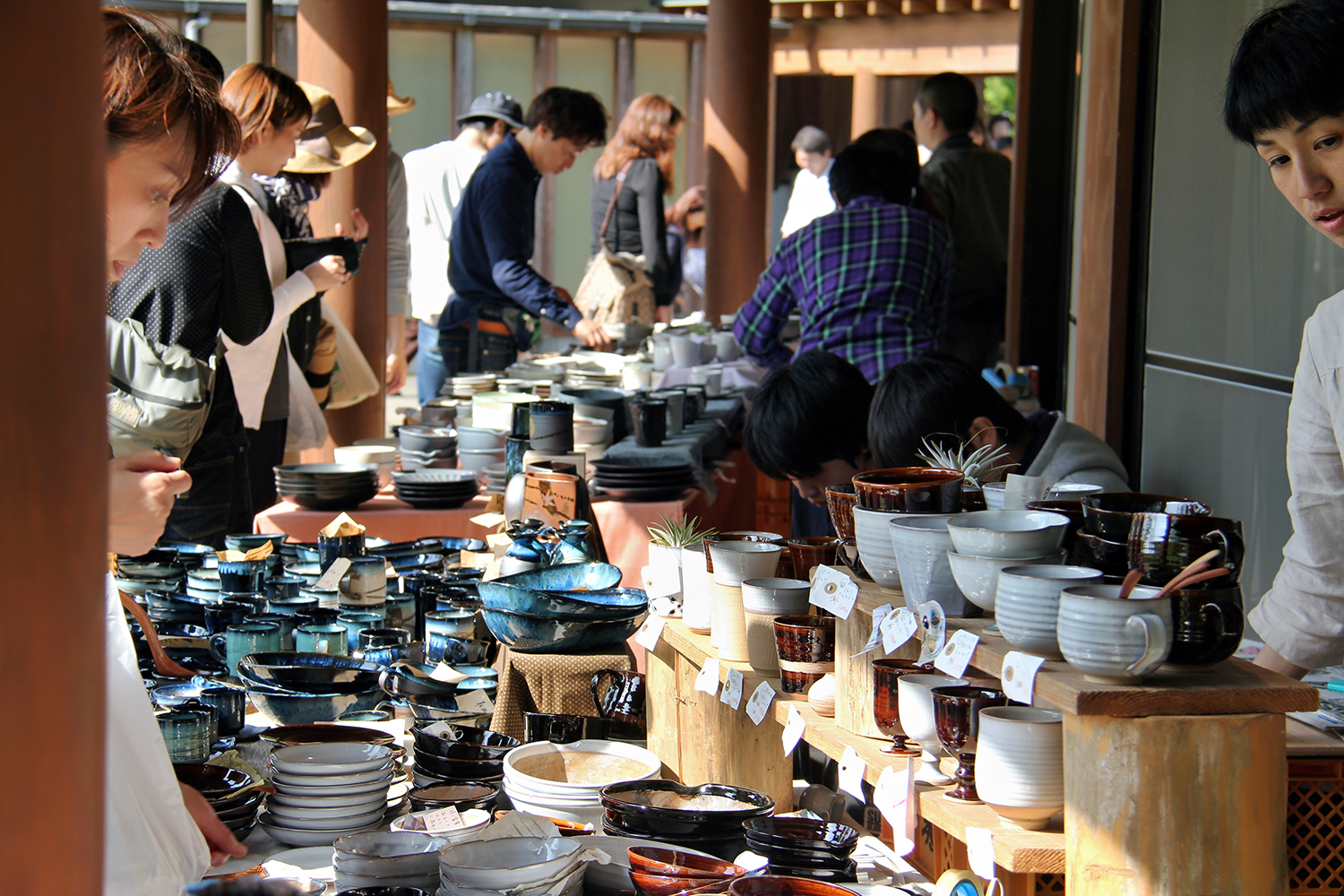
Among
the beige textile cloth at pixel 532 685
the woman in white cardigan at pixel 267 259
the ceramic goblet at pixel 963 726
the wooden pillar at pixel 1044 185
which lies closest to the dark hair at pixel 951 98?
the wooden pillar at pixel 1044 185

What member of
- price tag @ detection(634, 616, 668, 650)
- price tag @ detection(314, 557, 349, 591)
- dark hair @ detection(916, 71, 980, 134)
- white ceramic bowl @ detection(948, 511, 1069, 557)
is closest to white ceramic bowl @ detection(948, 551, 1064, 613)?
white ceramic bowl @ detection(948, 511, 1069, 557)

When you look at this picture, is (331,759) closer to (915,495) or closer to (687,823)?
(687,823)

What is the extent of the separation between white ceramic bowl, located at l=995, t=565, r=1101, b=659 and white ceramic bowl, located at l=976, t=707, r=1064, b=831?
0.10 m

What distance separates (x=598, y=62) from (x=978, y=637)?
1090cm

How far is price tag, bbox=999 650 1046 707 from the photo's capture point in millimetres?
1287

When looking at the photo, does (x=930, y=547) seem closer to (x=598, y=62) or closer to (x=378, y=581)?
(x=378, y=581)

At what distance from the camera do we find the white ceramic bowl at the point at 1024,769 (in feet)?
4.51

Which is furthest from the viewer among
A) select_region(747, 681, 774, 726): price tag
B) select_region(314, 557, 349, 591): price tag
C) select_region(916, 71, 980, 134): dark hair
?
select_region(916, 71, 980, 134): dark hair

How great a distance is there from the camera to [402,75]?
36.8 ft

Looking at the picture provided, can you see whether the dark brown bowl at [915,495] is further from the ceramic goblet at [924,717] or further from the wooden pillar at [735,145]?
the wooden pillar at [735,145]

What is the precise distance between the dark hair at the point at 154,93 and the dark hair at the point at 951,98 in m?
4.73

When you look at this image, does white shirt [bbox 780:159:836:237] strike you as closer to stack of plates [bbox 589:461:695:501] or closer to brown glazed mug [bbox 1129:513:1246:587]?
stack of plates [bbox 589:461:695:501]

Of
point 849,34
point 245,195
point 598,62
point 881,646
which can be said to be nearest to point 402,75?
point 598,62

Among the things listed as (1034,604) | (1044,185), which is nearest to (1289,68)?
(1034,604)
